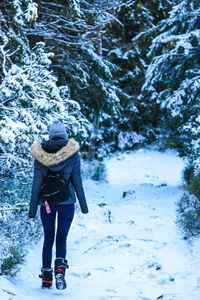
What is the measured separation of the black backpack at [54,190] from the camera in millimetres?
4113

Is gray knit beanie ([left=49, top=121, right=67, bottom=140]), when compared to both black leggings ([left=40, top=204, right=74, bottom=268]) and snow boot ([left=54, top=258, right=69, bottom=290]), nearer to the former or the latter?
black leggings ([left=40, top=204, right=74, bottom=268])

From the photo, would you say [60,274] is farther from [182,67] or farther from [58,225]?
[182,67]

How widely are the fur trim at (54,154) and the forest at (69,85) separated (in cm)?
80

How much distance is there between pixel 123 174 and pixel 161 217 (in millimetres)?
9048

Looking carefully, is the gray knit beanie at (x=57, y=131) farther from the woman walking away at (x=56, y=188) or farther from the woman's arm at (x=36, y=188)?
the woman's arm at (x=36, y=188)

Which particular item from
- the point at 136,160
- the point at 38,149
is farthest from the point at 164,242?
the point at 136,160

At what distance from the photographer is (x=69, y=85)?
9156 millimetres

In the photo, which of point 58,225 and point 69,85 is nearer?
point 58,225

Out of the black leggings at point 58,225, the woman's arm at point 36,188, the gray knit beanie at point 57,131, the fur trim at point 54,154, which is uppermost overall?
the gray knit beanie at point 57,131

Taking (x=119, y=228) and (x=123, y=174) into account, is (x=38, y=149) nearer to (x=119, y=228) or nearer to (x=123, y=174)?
(x=119, y=228)

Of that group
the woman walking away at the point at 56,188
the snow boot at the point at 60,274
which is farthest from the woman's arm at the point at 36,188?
the snow boot at the point at 60,274

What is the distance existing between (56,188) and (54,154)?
41 cm

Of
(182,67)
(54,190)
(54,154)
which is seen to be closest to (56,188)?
(54,190)

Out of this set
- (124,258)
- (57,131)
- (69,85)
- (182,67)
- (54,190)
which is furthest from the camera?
(182,67)
